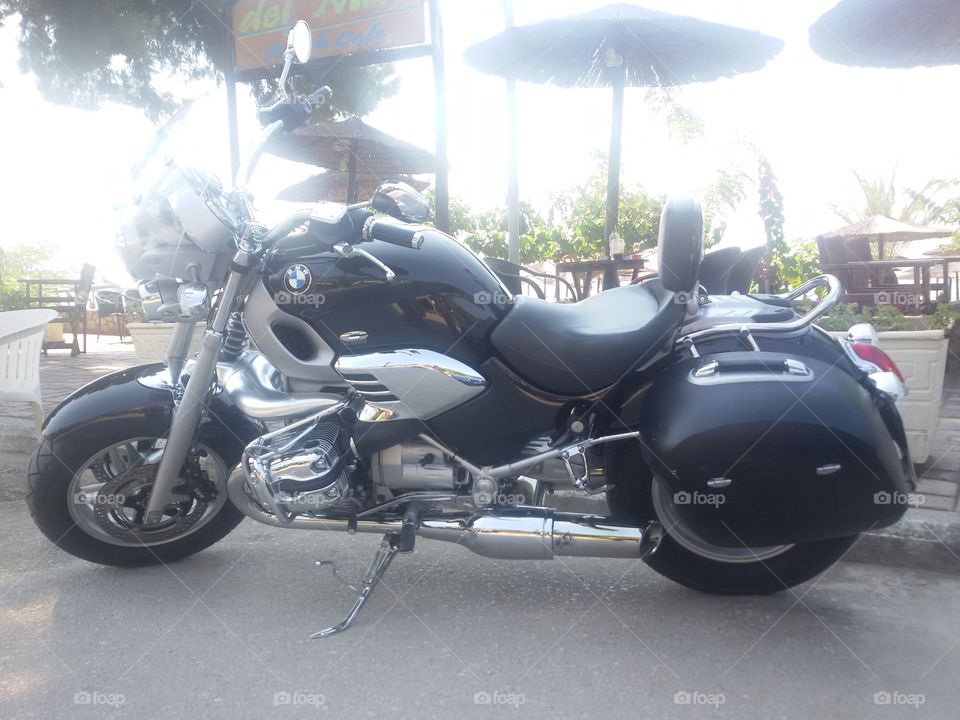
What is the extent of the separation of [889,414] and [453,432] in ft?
3.89

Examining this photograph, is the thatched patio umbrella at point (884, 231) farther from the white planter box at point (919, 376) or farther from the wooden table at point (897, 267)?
the white planter box at point (919, 376)

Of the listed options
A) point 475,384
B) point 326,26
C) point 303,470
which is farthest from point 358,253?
point 326,26

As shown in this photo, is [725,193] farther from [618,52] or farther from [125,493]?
[125,493]

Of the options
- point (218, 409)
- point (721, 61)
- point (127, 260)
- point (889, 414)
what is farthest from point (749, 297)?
point (721, 61)

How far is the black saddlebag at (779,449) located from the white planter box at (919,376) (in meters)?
1.69

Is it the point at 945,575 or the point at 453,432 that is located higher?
the point at 453,432

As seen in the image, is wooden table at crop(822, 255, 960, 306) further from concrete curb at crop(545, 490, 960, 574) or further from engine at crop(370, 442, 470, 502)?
engine at crop(370, 442, 470, 502)

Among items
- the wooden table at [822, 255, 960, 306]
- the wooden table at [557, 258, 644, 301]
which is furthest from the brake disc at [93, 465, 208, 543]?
the wooden table at [822, 255, 960, 306]

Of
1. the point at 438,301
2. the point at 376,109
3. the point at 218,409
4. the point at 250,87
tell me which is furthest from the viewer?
the point at 376,109

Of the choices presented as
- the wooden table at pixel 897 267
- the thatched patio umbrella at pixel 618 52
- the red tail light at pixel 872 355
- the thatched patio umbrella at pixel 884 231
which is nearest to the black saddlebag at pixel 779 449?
the red tail light at pixel 872 355

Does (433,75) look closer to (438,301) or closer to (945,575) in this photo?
(438,301)

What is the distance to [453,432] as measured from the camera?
7.12 feet

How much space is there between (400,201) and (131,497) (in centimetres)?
145

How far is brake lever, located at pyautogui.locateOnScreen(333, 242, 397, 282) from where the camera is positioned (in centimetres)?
205
